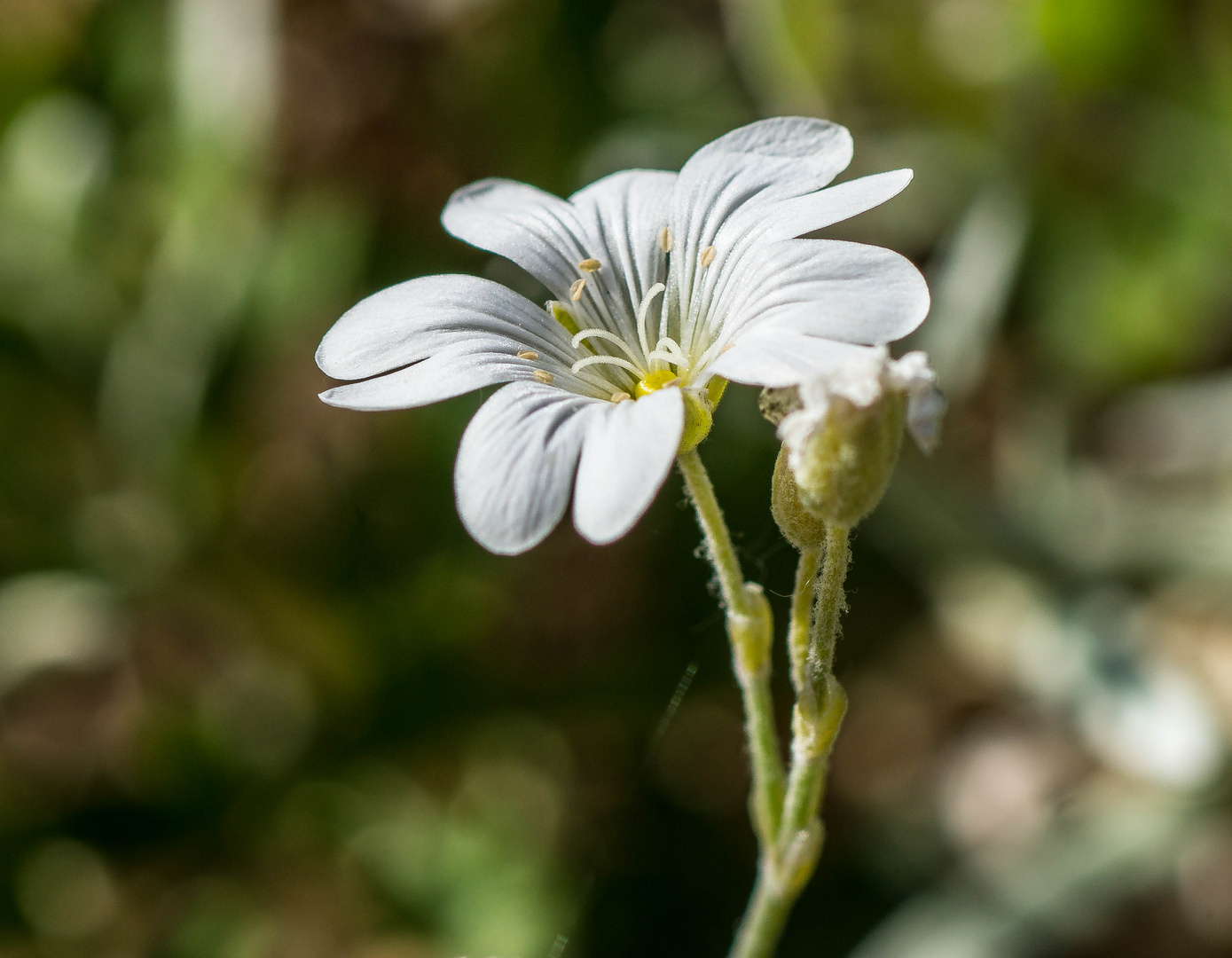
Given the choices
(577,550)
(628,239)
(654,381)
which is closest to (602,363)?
(654,381)

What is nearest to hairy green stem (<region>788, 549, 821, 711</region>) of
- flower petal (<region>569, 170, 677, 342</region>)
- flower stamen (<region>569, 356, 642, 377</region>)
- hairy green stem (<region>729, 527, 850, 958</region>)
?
hairy green stem (<region>729, 527, 850, 958</region>)

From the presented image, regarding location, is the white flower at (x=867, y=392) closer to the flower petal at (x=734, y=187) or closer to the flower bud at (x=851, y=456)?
the flower bud at (x=851, y=456)

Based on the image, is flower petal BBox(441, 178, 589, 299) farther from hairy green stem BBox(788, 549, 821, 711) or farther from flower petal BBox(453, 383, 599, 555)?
hairy green stem BBox(788, 549, 821, 711)

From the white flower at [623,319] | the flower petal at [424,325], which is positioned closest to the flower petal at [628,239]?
the white flower at [623,319]

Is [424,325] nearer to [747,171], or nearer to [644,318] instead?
[644,318]

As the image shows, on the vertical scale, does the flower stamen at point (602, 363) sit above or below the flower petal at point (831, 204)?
below

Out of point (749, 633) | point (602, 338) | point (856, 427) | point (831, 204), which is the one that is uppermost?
point (831, 204)
